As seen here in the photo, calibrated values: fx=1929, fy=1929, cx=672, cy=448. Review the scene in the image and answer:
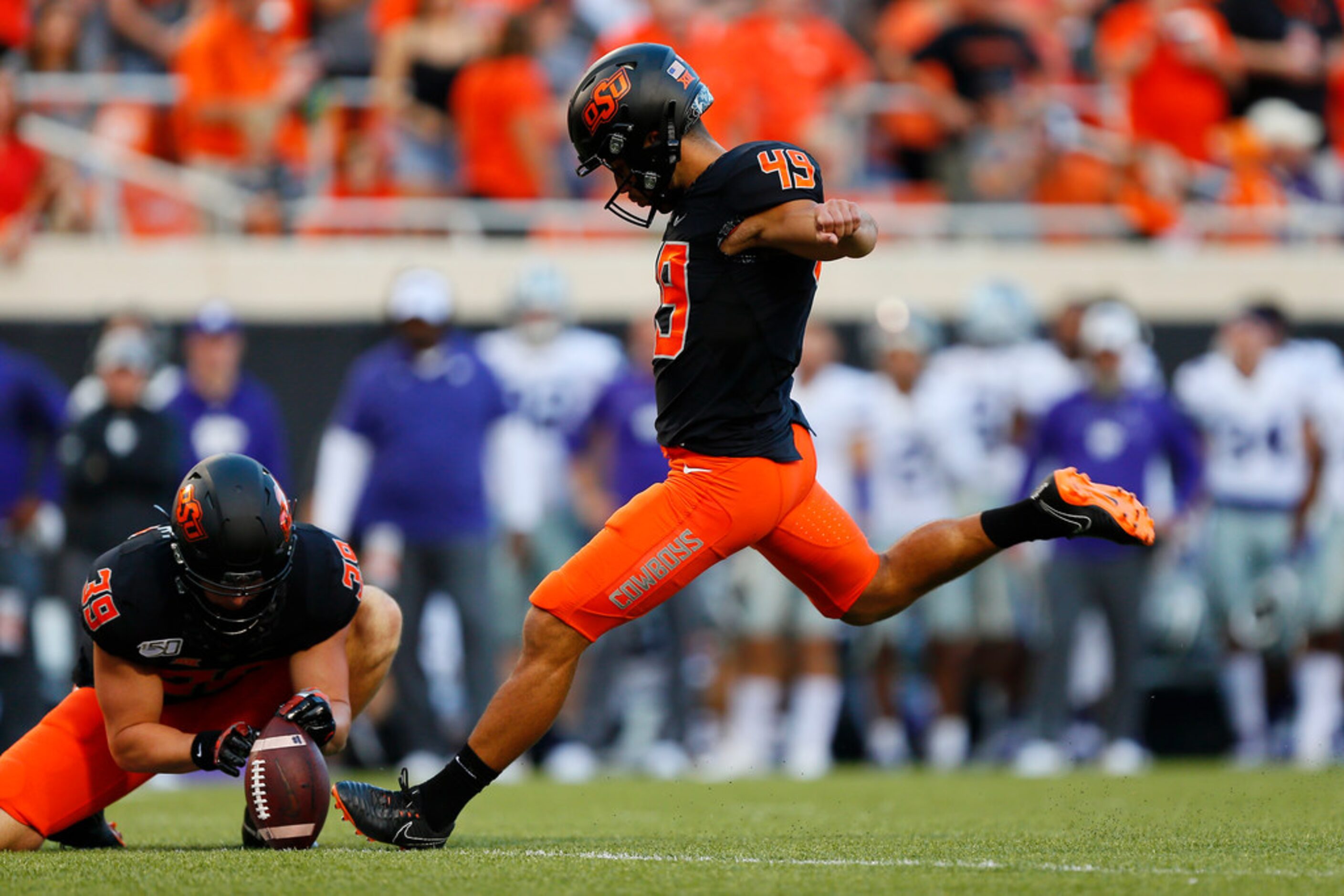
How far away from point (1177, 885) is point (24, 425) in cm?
654

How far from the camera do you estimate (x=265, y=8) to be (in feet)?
36.8

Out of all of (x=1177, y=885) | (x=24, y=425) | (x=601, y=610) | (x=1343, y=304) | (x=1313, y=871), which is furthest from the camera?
(x=1343, y=304)

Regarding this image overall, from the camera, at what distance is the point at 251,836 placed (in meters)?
5.11

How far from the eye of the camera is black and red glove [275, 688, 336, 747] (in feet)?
15.8

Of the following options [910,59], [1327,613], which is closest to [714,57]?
[910,59]

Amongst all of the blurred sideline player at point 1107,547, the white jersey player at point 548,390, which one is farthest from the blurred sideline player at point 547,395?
the blurred sideline player at point 1107,547

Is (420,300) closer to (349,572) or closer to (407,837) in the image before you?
(349,572)

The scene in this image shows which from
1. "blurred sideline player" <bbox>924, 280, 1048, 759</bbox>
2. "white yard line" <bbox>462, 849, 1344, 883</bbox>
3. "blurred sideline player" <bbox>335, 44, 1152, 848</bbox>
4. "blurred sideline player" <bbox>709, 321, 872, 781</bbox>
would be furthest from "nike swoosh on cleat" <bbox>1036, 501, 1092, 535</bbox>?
"blurred sideline player" <bbox>924, 280, 1048, 759</bbox>

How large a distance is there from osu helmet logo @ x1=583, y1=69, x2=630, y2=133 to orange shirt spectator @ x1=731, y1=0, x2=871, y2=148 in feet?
20.6

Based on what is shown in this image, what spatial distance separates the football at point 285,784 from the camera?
4727 millimetres

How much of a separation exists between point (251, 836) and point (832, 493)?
17.5 feet

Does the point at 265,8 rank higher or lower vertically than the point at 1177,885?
higher

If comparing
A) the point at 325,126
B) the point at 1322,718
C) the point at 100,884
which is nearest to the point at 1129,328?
the point at 1322,718

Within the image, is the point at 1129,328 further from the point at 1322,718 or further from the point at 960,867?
the point at 960,867
